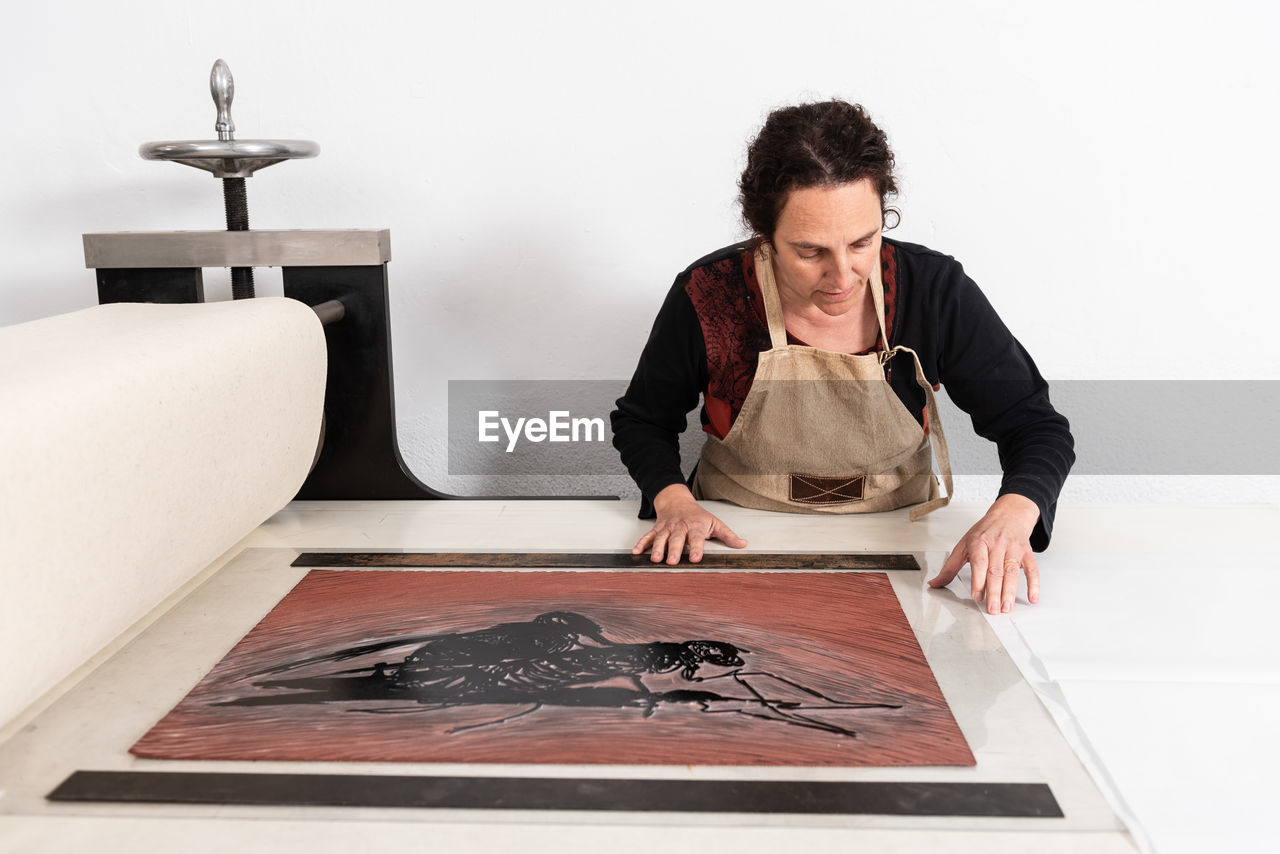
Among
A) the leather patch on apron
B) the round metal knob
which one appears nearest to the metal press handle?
the round metal knob

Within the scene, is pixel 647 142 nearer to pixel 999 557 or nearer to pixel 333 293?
pixel 333 293

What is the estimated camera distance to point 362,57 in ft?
5.64

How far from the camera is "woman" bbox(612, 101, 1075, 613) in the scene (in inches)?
49.1

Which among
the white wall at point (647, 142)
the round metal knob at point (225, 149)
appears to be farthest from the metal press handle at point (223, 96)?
the white wall at point (647, 142)

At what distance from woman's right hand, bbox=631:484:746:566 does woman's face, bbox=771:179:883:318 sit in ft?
0.98

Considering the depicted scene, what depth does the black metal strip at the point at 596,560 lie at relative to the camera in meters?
1.18

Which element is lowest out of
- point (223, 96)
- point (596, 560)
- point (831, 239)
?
point (596, 560)

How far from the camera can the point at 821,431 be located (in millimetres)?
1446

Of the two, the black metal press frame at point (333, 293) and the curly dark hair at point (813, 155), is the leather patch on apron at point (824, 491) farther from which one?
the black metal press frame at point (333, 293)

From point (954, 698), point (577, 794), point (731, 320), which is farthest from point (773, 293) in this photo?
point (577, 794)

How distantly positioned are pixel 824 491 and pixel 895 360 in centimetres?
20

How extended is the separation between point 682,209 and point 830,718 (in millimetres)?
1110

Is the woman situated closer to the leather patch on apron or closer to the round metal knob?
the leather patch on apron

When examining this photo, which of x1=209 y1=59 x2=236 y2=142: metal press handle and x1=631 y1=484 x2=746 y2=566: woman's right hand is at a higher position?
x1=209 y1=59 x2=236 y2=142: metal press handle
